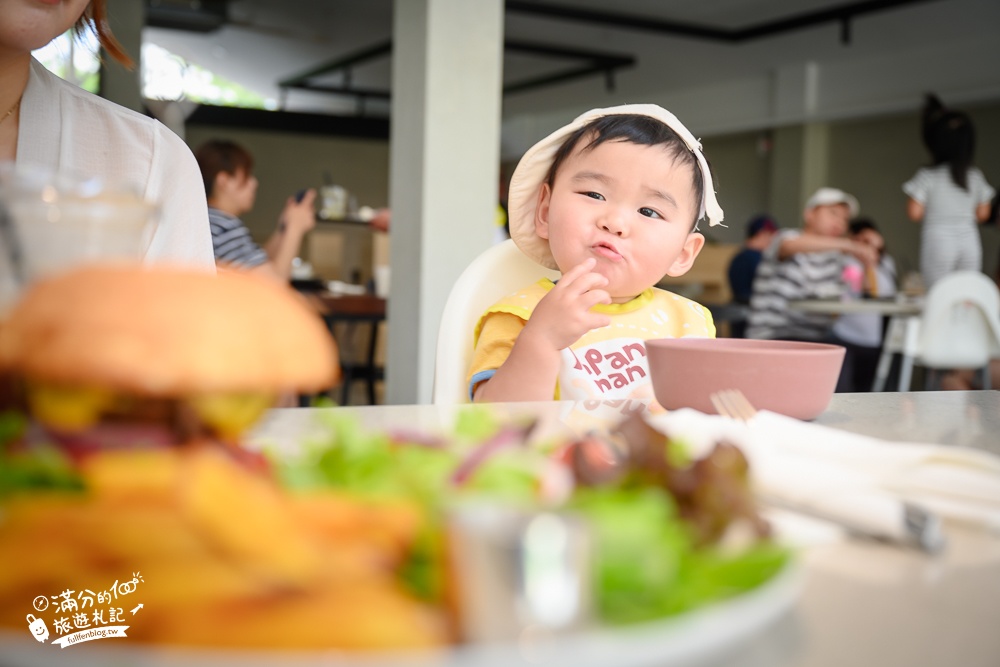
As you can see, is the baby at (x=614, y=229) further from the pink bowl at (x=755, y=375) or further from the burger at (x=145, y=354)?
the burger at (x=145, y=354)

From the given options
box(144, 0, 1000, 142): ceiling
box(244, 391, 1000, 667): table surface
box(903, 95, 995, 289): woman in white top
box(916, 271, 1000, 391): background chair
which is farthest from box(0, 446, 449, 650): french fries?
box(144, 0, 1000, 142): ceiling

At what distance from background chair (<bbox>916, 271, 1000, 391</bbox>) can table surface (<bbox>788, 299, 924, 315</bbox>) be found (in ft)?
0.39

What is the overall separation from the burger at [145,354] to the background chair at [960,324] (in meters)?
5.12

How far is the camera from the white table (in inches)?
173

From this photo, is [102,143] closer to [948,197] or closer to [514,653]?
[514,653]

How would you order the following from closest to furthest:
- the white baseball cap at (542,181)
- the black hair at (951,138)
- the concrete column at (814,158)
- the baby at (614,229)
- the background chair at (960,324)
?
the baby at (614,229) < the white baseball cap at (542,181) < the background chair at (960,324) < the black hair at (951,138) < the concrete column at (814,158)

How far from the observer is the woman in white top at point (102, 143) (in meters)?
1.22

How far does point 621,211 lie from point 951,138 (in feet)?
16.6

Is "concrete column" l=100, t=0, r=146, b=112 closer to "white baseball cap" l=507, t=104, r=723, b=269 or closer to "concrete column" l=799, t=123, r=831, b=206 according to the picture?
"white baseball cap" l=507, t=104, r=723, b=269

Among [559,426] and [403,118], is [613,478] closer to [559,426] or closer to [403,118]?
[559,426]

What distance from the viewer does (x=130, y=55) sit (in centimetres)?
626

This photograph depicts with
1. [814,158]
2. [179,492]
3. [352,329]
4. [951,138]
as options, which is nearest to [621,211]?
[179,492]

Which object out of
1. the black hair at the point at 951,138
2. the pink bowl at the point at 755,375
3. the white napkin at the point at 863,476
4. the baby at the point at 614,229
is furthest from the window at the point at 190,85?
the white napkin at the point at 863,476

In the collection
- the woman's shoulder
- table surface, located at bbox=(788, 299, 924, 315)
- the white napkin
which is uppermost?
the woman's shoulder
